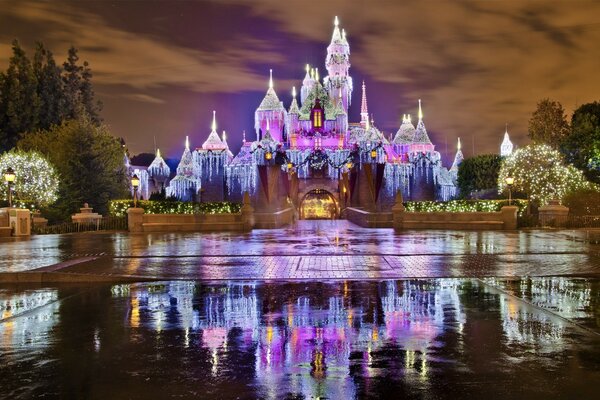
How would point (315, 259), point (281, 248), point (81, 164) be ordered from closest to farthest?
1. point (315, 259)
2. point (281, 248)
3. point (81, 164)

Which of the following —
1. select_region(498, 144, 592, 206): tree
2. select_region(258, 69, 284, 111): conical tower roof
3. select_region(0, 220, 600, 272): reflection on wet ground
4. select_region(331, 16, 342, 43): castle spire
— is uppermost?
select_region(331, 16, 342, 43): castle spire

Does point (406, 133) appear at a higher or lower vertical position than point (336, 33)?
lower

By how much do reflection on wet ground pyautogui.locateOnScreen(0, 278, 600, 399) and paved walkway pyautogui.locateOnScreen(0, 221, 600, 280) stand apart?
210 centimetres

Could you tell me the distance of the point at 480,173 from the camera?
89250 millimetres

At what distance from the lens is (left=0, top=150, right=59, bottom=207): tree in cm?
4438

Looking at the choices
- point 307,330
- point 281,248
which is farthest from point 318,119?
point 307,330

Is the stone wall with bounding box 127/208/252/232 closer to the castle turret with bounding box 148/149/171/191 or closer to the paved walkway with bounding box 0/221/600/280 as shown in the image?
the paved walkway with bounding box 0/221/600/280

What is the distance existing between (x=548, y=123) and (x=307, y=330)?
232 ft

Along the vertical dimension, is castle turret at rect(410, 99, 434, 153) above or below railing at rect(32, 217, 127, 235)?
above

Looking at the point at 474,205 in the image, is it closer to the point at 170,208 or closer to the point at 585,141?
the point at 170,208

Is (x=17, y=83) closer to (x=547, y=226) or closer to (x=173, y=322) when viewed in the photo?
(x=547, y=226)

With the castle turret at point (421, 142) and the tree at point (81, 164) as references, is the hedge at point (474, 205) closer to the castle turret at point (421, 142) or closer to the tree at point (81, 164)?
the tree at point (81, 164)

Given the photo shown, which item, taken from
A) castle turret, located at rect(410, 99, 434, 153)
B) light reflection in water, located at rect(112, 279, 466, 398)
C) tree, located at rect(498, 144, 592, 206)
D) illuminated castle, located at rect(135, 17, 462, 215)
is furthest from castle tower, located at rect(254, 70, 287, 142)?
light reflection in water, located at rect(112, 279, 466, 398)

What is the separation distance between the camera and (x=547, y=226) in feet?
112
